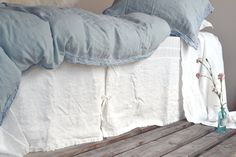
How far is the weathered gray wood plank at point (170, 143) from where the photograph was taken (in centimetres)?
142

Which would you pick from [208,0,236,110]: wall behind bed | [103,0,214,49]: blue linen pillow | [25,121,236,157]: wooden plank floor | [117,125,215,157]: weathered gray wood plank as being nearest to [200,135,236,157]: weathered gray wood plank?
[25,121,236,157]: wooden plank floor

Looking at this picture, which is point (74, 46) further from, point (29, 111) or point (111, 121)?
point (111, 121)

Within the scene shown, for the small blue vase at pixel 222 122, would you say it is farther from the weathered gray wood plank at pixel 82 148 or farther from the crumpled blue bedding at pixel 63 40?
the crumpled blue bedding at pixel 63 40

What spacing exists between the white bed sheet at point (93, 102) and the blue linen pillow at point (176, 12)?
7cm

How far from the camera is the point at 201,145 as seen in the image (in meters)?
1.61

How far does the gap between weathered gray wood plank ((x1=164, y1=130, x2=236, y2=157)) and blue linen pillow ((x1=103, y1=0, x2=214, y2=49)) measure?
1.69 feet

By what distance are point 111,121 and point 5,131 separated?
1.70ft

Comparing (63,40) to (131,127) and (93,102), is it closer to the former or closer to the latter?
(93,102)

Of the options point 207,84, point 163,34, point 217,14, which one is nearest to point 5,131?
point 163,34

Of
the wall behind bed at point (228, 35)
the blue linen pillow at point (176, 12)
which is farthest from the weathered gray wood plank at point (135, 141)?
the wall behind bed at point (228, 35)

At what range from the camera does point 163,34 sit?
1.69 m

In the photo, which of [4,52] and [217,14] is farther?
[217,14]

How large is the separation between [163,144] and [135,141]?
127mm

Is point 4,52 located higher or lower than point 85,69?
higher
